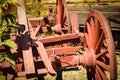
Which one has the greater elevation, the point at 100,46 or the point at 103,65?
the point at 100,46

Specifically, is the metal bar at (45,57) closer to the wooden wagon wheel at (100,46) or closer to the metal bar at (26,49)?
the metal bar at (26,49)

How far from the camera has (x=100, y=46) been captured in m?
3.42

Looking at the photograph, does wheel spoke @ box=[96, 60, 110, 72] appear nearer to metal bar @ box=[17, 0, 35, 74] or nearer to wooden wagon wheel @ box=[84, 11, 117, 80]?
wooden wagon wheel @ box=[84, 11, 117, 80]

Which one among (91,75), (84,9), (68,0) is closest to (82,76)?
(91,75)

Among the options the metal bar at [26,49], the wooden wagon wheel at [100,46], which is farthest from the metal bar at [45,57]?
the wooden wagon wheel at [100,46]

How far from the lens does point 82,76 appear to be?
4953mm

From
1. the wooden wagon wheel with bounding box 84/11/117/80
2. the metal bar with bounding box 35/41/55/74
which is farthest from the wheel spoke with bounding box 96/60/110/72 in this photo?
the metal bar with bounding box 35/41/55/74

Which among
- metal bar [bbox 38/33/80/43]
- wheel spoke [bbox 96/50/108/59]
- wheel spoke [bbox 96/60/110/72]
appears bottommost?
wheel spoke [bbox 96/60/110/72]

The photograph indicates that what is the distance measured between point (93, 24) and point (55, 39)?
687 mm

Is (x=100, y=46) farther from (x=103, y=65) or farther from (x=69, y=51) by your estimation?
(x=69, y=51)

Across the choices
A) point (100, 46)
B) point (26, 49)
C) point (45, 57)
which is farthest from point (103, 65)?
point (26, 49)

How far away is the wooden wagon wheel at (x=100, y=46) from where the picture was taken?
2.91 m

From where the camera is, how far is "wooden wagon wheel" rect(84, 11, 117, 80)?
2910 millimetres

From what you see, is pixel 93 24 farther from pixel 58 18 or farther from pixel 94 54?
pixel 58 18
